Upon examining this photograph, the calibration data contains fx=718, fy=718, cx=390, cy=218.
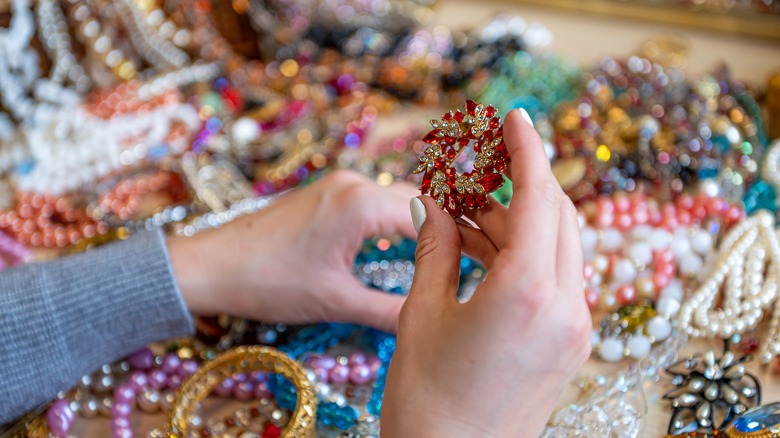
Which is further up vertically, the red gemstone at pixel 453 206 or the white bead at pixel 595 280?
the red gemstone at pixel 453 206

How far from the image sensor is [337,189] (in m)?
0.72

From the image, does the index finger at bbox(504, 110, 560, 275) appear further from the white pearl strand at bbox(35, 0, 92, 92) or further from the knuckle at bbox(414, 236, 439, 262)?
the white pearl strand at bbox(35, 0, 92, 92)

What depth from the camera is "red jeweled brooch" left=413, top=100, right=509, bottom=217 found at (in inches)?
21.4

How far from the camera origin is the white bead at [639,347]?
689 millimetres

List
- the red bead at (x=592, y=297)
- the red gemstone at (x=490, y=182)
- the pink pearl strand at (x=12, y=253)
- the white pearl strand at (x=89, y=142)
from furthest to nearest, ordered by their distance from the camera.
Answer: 1. the white pearl strand at (x=89, y=142)
2. the pink pearl strand at (x=12, y=253)
3. the red bead at (x=592, y=297)
4. the red gemstone at (x=490, y=182)

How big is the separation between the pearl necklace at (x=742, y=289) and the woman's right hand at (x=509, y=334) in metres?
0.30

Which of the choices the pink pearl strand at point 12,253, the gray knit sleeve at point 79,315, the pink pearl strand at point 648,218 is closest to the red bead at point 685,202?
the pink pearl strand at point 648,218

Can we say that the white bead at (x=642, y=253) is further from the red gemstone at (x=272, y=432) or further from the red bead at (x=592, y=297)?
the red gemstone at (x=272, y=432)

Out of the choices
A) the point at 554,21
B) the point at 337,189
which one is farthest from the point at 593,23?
the point at 337,189

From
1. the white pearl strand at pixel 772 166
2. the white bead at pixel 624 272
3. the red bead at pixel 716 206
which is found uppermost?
the white pearl strand at pixel 772 166

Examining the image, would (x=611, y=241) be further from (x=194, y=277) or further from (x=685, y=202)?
(x=194, y=277)

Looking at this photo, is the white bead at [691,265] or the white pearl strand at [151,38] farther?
the white pearl strand at [151,38]

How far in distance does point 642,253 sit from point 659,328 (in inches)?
4.0

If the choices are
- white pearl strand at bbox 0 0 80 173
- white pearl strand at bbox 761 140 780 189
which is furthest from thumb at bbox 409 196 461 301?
white pearl strand at bbox 0 0 80 173
